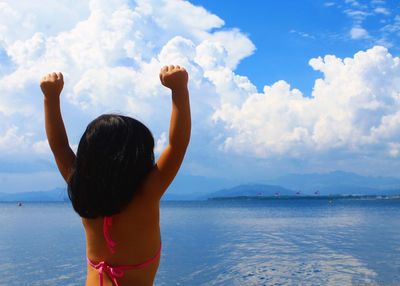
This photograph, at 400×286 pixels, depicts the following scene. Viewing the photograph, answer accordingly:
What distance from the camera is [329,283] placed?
2139cm

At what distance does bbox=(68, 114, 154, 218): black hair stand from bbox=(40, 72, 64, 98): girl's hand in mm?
463

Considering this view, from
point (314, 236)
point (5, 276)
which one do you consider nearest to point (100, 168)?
point (5, 276)

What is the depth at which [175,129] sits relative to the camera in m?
2.16

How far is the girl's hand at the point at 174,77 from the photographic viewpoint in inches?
84.7

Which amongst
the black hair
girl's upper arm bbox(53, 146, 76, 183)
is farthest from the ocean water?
the black hair

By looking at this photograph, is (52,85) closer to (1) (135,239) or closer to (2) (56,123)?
(2) (56,123)

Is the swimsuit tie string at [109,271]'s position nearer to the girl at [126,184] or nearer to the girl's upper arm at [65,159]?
the girl at [126,184]

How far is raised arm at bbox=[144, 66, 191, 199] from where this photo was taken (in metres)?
2.16

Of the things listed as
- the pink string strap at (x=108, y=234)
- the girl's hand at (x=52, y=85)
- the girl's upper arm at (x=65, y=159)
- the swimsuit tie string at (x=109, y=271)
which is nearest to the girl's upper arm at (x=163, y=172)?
the pink string strap at (x=108, y=234)

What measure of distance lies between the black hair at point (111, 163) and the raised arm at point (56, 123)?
270mm

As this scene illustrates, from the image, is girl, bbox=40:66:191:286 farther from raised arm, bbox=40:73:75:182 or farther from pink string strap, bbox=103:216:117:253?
raised arm, bbox=40:73:75:182

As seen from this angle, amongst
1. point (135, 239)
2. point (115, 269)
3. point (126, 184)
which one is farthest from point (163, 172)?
point (115, 269)

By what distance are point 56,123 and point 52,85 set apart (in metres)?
0.22

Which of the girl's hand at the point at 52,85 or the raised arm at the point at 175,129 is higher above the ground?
the girl's hand at the point at 52,85
